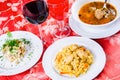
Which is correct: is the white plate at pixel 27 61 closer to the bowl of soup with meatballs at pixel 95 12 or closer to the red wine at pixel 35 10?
the red wine at pixel 35 10

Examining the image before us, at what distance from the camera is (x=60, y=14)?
148 centimetres

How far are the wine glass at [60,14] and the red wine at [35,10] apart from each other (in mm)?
138

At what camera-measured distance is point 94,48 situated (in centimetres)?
127

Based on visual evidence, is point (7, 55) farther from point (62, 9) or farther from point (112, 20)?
point (112, 20)

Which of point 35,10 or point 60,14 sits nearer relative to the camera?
point 35,10

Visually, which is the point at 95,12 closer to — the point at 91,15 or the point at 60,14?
the point at 91,15

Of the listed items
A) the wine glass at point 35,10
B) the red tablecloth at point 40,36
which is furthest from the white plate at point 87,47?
the wine glass at point 35,10

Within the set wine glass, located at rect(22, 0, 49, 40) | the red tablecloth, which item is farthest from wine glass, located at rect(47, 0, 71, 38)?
wine glass, located at rect(22, 0, 49, 40)

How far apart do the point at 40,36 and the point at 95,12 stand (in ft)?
0.91

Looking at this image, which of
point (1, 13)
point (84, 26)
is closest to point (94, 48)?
point (84, 26)

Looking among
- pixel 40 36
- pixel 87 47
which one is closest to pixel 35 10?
pixel 40 36

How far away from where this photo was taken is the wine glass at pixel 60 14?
55.2 inches

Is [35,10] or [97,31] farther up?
[35,10]

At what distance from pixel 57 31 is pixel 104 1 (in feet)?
0.87
